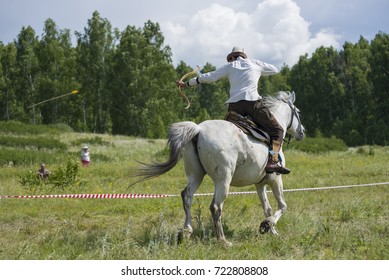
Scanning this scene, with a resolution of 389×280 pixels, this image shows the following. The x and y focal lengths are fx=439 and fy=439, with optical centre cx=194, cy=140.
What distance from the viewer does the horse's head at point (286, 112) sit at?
7.10m

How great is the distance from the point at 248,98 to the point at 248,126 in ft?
1.42

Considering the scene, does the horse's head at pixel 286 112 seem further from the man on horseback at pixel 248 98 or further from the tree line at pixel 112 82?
the tree line at pixel 112 82

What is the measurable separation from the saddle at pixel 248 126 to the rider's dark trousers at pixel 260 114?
8 centimetres

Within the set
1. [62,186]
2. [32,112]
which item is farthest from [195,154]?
[32,112]

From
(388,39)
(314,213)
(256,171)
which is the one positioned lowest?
(314,213)

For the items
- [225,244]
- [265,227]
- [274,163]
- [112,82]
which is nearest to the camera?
[225,244]

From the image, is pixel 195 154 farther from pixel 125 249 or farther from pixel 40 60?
pixel 40 60

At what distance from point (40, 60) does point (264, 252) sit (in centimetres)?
4816

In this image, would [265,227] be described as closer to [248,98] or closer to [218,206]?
[218,206]

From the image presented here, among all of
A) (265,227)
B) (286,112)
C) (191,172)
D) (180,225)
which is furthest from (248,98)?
(180,225)

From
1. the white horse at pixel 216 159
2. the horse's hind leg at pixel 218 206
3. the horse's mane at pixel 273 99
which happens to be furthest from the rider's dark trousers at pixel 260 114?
the horse's hind leg at pixel 218 206

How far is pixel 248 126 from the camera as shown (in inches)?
246

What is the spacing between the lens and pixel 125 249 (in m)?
5.21

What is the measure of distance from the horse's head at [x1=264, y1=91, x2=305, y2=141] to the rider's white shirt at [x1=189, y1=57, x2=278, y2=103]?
2.34 ft
